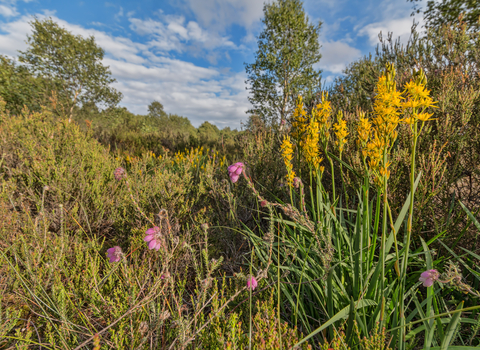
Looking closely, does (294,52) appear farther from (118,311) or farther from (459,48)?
(118,311)

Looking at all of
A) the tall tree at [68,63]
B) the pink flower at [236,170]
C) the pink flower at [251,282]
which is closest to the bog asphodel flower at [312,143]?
the pink flower at [236,170]

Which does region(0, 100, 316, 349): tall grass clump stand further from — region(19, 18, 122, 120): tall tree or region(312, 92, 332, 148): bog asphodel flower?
region(19, 18, 122, 120): tall tree

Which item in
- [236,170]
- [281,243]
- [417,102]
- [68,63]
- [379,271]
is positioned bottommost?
[281,243]

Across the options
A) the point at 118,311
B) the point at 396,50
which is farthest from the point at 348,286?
the point at 396,50

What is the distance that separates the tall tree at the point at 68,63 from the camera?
1576 centimetres

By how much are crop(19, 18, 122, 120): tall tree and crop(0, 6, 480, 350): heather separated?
17.3 m

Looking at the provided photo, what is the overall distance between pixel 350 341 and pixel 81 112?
23220 millimetres

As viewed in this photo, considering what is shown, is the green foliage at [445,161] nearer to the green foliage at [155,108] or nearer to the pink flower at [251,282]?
the pink flower at [251,282]

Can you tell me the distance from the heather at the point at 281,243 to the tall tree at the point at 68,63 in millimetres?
17264

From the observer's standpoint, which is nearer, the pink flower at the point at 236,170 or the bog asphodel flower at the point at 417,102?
the bog asphodel flower at the point at 417,102

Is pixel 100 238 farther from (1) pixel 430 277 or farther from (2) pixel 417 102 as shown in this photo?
(2) pixel 417 102

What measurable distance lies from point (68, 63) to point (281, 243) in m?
23.1

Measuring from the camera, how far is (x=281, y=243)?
1.62 m

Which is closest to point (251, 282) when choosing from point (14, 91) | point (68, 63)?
point (14, 91)
